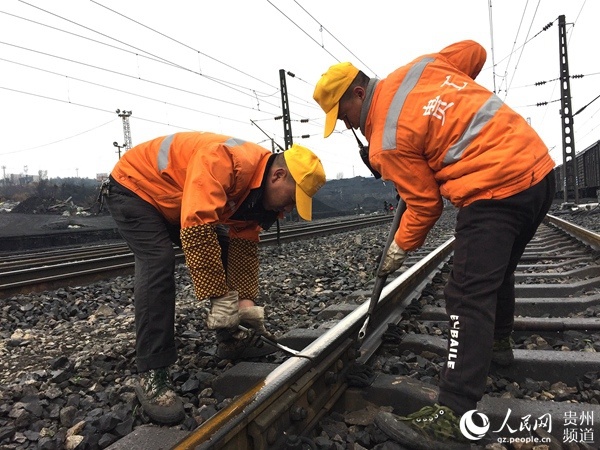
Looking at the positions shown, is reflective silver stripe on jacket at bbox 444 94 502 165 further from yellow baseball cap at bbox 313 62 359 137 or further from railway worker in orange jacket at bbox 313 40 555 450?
yellow baseball cap at bbox 313 62 359 137

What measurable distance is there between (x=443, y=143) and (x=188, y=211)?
118 centimetres

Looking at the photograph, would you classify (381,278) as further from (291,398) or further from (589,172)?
(589,172)

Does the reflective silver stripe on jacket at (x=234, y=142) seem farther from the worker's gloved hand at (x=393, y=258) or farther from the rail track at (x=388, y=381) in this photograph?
the rail track at (x=388, y=381)

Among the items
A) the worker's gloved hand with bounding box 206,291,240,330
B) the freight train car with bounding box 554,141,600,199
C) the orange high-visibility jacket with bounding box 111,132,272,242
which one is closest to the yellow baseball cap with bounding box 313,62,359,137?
the orange high-visibility jacket with bounding box 111,132,272,242

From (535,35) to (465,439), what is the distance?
2139 centimetres

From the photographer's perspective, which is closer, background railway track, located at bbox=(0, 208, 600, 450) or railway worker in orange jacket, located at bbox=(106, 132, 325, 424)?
background railway track, located at bbox=(0, 208, 600, 450)

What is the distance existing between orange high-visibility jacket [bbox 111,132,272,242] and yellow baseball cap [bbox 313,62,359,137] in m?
0.52

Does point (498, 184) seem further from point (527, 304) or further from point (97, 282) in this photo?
point (97, 282)

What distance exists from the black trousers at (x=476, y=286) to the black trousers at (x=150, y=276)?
136cm

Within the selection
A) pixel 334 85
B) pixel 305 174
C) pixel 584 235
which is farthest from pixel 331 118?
pixel 584 235

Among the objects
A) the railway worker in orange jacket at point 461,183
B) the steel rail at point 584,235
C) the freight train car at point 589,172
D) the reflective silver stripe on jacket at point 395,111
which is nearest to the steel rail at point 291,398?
the railway worker in orange jacket at point 461,183

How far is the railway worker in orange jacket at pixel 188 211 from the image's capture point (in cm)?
219

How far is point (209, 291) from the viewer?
7.47ft

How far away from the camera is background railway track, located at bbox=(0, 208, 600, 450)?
172 centimetres
